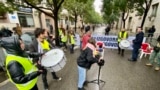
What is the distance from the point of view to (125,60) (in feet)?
19.4

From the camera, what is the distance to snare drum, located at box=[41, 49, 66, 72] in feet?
8.47

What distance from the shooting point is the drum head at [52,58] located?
8.55 feet

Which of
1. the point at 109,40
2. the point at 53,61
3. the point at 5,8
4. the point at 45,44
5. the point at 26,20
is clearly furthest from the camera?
the point at 26,20

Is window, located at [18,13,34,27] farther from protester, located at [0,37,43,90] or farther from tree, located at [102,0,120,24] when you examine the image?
protester, located at [0,37,43,90]

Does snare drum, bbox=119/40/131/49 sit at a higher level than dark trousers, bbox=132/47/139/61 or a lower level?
higher

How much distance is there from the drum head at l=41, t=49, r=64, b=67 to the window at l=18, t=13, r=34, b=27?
47.7ft

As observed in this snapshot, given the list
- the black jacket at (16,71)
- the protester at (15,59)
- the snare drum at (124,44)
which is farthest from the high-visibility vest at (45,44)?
the snare drum at (124,44)

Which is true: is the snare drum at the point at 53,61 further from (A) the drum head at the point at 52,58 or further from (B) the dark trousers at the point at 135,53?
(B) the dark trousers at the point at 135,53

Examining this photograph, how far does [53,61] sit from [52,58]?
0.11 meters

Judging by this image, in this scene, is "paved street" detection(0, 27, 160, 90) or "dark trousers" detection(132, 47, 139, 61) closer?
"paved street" detection(0, 27, 160, 90)

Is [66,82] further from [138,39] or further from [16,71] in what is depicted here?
[138,39]

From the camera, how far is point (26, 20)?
1597 cm

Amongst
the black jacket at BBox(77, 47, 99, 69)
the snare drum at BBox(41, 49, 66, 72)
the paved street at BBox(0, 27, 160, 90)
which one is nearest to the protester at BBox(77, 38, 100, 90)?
the black jacket at BBox(77, 47, 99, 69)

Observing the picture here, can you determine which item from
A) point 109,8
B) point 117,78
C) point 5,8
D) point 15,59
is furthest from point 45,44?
point 109,8
